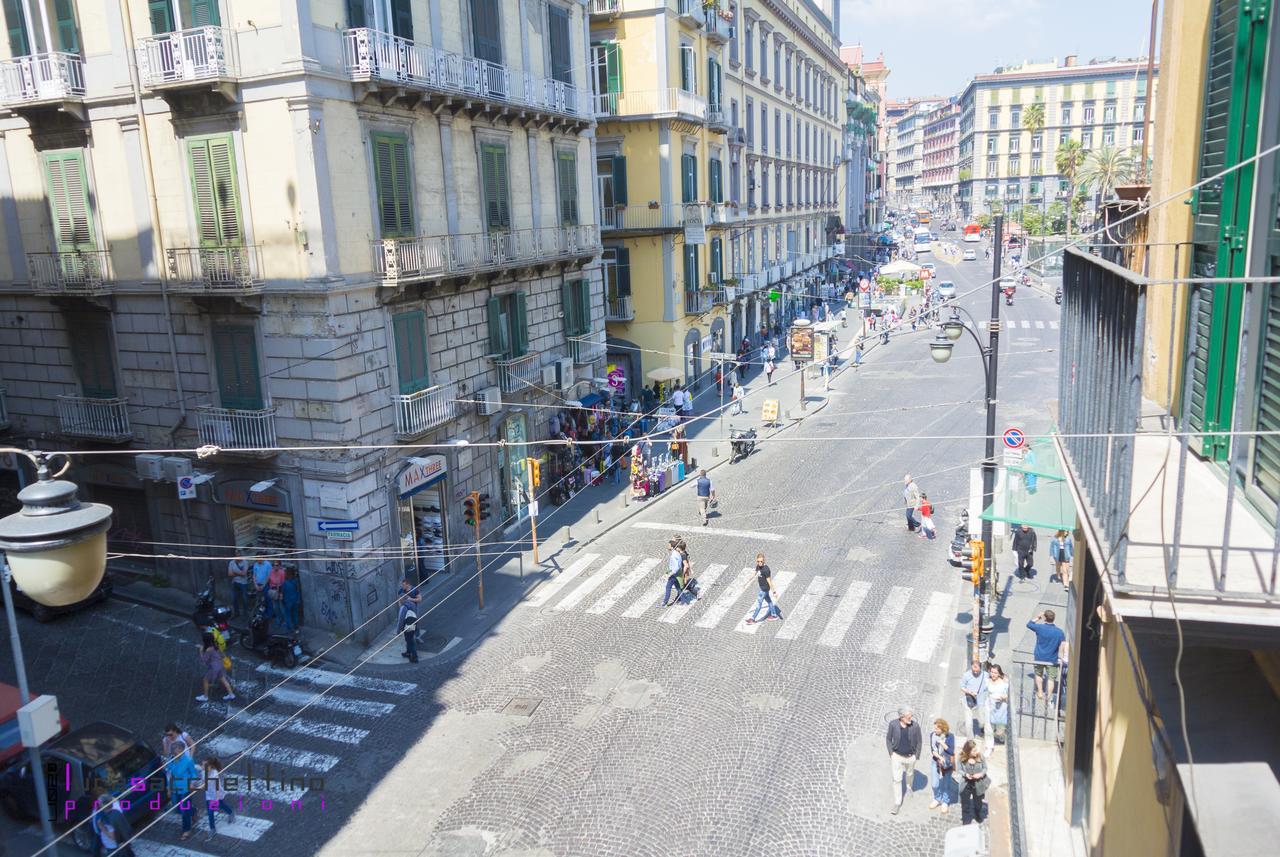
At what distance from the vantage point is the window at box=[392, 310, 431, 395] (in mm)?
21172

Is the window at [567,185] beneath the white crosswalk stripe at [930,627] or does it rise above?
above

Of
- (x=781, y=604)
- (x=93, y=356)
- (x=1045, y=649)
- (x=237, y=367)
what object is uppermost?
(x=93, y=356)

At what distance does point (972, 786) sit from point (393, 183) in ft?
54.1

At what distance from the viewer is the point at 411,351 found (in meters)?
21.6

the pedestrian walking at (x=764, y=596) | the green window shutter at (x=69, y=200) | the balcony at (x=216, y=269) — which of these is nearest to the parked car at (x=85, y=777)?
the balcony at (x=216, y=269)

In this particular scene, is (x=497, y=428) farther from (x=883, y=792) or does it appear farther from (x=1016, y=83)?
(x=1016, y=83)

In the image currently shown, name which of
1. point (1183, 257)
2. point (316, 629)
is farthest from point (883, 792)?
point (316, 629)

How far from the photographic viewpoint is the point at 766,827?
12617 mm

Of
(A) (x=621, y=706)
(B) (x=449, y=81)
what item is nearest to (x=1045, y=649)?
(A) (x=621, y=706)

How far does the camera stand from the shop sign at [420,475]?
832 inches

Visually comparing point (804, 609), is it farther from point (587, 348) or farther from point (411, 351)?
point (587, 348)

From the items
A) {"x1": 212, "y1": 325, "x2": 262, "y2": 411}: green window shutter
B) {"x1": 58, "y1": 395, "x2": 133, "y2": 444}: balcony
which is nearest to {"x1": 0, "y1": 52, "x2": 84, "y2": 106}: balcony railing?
{"x1": 212, "y1": 325, "x2": 262, "y2": 411}: green window shutter

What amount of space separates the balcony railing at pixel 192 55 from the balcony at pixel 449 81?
2241 mm

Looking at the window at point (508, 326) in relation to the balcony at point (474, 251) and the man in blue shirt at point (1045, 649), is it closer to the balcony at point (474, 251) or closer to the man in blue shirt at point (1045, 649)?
the balcony at point (474, 251)
